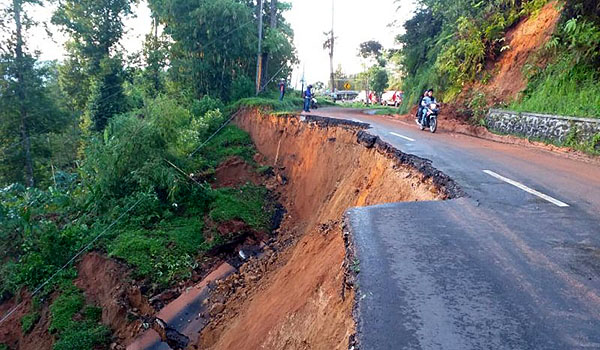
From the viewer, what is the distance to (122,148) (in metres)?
15.1

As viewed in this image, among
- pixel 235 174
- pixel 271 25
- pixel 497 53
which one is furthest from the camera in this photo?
pixel 271 25

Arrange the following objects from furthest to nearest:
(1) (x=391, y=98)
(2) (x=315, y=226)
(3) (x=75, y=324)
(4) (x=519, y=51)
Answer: (1) (x=391, y=98)
(4) (x=519, y=51)
(3) (x=75, y=324)
(2) (x=315, y=226)

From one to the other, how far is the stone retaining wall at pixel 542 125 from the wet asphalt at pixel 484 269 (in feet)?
13.6

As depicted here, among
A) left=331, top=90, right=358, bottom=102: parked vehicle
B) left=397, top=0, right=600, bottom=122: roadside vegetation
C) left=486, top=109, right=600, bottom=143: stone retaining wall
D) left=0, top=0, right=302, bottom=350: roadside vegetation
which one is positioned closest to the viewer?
left=486, top=109, right=600, bottom=143: stone retaining wall

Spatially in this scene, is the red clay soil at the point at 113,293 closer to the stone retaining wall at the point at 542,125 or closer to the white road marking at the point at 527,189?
the white road marking at the point at 527,189

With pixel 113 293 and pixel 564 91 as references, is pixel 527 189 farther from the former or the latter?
pixel 113 293

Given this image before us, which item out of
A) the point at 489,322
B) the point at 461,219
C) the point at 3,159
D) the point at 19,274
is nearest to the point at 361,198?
the point at 461,219

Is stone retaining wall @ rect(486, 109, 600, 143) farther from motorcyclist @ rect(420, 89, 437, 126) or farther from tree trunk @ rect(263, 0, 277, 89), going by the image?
tree trunk @ rect(263, 0, 277, 89)

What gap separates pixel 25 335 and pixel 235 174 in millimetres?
10159

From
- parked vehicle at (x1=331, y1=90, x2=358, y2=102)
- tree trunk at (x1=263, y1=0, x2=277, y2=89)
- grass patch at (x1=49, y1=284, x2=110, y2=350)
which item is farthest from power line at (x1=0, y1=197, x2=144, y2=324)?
parked vehicle at (x1=331, y1=90, x2=358, y2=102)

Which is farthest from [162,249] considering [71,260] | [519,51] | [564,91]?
[519,51]

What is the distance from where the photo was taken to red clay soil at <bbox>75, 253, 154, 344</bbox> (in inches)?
420

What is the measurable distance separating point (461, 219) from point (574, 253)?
49.8 inches

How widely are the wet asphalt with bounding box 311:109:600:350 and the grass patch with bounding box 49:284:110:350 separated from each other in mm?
8221
